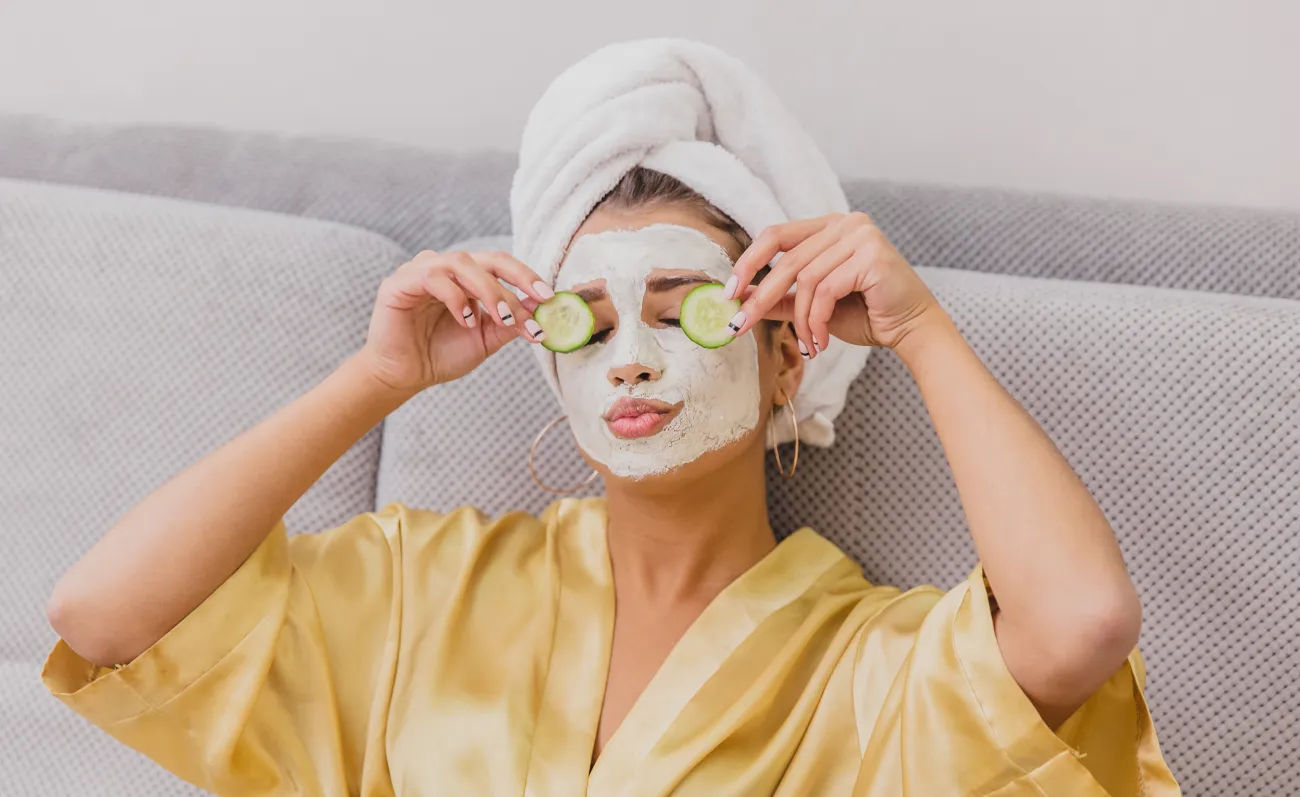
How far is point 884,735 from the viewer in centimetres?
105

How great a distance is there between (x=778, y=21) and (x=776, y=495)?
0.68 meters

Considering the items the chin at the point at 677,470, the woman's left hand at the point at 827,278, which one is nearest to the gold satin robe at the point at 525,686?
the chin at the point at 677,470

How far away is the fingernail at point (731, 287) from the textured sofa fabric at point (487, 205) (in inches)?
18.9

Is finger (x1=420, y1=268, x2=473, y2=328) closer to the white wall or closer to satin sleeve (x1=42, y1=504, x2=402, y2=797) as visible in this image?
satin sleeve (x1=42, y1=504, x2=402, y2=797)

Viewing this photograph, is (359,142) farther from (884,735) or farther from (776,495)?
(884,735)

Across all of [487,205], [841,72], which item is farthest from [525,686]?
[841,72]

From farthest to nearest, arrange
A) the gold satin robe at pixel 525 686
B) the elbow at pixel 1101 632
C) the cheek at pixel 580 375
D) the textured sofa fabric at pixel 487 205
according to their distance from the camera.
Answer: the textured sofa fabric at pixel 487 205, the cheek at pixel 580 375, the gold satin robe at pixel 525 686, the elbow at pixel 1101 632

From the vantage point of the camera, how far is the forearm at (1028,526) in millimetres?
932

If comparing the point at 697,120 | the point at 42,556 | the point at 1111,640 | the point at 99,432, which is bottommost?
the point at 42,556

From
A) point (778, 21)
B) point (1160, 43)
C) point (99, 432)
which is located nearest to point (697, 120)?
point (778, 21)

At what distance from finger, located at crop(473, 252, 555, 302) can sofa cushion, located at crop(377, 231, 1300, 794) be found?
0.39m

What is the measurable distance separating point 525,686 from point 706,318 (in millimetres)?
421

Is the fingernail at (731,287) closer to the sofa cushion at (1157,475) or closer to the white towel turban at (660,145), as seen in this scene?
the white towel turban at (660,145)

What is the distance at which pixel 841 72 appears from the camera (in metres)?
1.63
